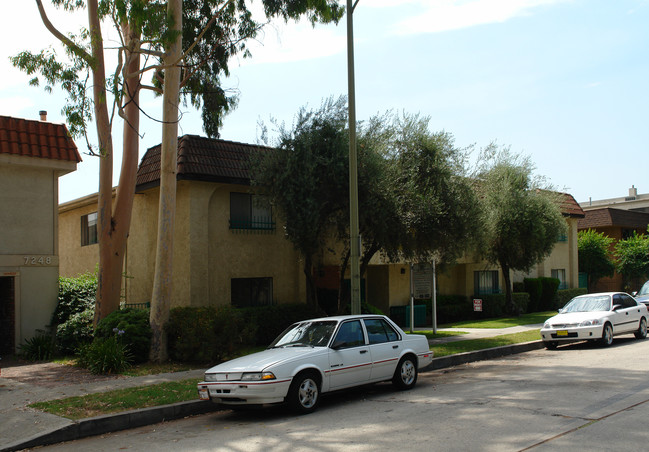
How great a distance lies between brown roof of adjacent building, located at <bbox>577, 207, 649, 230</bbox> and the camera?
38938mm

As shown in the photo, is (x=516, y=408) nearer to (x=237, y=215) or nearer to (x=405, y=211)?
(x=405, y=211)

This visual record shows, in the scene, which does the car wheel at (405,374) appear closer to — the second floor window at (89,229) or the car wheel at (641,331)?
the car wheel at (641,331)

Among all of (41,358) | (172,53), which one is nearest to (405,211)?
(172,53)

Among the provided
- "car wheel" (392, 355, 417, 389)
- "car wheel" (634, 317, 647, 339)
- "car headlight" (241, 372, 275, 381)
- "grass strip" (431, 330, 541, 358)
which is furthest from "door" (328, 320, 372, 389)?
"car wheel" (634, 317, 647, 339)

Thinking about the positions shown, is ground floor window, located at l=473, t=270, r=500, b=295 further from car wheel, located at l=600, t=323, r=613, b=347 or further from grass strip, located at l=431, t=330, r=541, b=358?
car wheel, located at l=600, t=323, r=613, b=347

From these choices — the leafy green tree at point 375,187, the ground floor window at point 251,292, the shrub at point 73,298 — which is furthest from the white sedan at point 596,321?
the shrub at point 73,298

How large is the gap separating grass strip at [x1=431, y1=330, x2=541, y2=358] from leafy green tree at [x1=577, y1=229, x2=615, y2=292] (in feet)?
65.3

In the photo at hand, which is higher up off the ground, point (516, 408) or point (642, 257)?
point (642, 257)

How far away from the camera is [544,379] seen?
10875 millimetres

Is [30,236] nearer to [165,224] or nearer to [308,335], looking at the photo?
[165,224]

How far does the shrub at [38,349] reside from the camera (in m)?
15.1

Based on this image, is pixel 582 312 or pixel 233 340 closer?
pixel 233 340

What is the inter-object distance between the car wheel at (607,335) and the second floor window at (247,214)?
→ 10.00 metres

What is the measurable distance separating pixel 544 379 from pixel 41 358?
11715 mm
